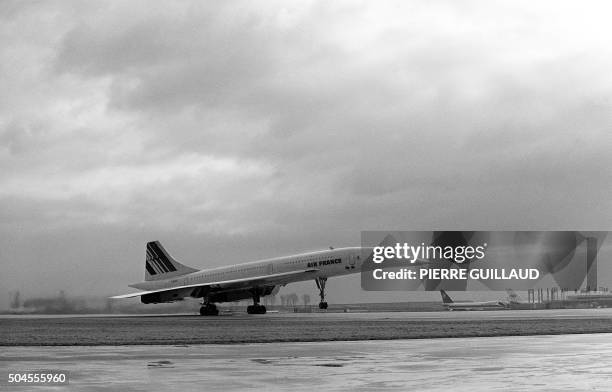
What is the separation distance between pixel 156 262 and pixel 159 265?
0.72 meters

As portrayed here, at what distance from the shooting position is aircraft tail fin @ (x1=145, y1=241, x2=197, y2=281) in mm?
106875

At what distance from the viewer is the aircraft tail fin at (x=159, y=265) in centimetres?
10688

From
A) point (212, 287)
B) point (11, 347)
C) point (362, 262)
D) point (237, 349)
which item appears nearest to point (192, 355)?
point (237, 349)

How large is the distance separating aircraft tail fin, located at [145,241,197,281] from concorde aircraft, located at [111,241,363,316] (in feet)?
7.75

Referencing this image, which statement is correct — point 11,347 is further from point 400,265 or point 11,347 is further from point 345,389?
point 400,265

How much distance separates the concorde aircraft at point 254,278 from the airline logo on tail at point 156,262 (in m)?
3.61

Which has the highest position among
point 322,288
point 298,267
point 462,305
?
point 298,267

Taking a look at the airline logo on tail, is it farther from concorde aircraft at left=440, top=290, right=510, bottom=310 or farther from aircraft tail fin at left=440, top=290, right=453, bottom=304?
aircraft tail fin at left=440, top=290, right=453, bottom=304

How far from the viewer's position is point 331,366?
20.5 meters

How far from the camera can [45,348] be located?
28.6 meters

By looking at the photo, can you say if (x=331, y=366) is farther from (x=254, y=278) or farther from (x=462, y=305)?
(x=462, y=305)

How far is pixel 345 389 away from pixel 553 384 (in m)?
4.28

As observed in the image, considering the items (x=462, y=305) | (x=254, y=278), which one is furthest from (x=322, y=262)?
(x=462, y=305)

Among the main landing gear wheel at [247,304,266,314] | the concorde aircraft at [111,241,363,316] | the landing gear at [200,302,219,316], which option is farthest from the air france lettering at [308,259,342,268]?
the landing gear at [200,302,219,316]
